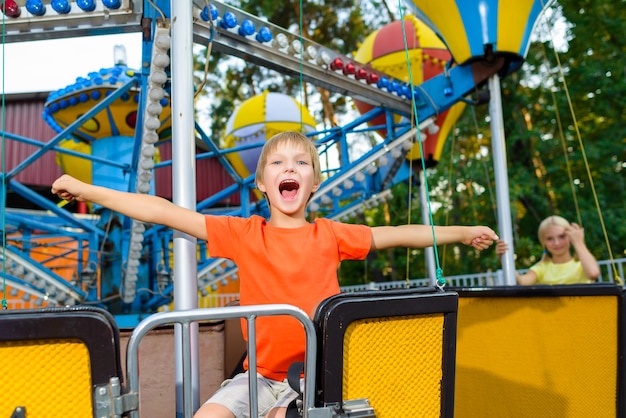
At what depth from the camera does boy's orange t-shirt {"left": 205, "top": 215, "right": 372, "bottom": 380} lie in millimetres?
1728

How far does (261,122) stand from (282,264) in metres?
6.15

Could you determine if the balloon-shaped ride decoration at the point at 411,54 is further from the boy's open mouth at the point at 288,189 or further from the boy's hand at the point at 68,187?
the boy's hand at the point at 68,187

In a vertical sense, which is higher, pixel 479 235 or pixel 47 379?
pixel 479 235

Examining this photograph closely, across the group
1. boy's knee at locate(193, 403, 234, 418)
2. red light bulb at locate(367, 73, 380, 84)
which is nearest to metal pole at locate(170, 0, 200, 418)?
boy's knee at locate(193, 403, 234, 418)

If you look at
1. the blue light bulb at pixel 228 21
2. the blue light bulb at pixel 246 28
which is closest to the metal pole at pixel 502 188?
the blue light bulb at pixel 246 28

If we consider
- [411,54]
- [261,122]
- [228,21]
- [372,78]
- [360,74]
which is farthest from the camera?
[261,122]

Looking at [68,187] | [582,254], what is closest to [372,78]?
[582,254]

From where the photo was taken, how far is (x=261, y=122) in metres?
7.76

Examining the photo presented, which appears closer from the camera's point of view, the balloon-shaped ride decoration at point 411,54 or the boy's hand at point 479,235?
the boy's hand at point 479,235

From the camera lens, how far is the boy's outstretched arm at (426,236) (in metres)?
1.92

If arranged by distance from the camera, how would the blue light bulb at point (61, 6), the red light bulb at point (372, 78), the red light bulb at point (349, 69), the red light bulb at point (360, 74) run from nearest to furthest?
1. the blue light bulb at point (61, 6)
2. the red light bulb at point (349, 69)
3. the red light bulb at point (360, 74)
4. the red light bulb at point (372, 78)

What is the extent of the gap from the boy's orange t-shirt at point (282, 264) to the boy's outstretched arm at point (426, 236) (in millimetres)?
46

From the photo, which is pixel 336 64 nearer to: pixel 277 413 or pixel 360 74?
pixel 360 74

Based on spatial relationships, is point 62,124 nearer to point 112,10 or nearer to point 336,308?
point 112,10
